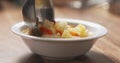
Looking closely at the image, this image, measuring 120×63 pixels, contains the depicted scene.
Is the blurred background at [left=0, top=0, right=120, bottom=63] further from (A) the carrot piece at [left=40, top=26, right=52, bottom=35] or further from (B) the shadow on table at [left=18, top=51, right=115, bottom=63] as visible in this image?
(A) the carrot piece at [left=40, top=26, right=52, bottom=35]

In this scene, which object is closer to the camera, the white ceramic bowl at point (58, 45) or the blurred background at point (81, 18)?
the white ceramic bowl at point (58, 45)

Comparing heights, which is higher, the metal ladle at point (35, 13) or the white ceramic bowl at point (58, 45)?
the metal ladle at point (35, 13)

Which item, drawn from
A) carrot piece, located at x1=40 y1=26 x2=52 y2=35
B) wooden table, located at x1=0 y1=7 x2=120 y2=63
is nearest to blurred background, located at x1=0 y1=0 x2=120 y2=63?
wooden table, located at x1=0 y1=7 x2=120 y2=63

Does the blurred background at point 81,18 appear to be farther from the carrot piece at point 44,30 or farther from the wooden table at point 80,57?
the carrot piece at point 44,30

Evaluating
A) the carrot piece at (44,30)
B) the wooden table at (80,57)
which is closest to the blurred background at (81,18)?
the wooden table at (80,57)

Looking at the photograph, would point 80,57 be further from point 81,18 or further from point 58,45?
point 81,18

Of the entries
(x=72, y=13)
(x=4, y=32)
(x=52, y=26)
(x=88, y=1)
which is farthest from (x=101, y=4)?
(x=52, y=26)

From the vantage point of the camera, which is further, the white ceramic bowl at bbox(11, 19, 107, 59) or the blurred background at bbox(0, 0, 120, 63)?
the blurred background at bbox(0, 0, 120, 63)

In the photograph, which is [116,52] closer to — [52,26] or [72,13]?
[52,26]
